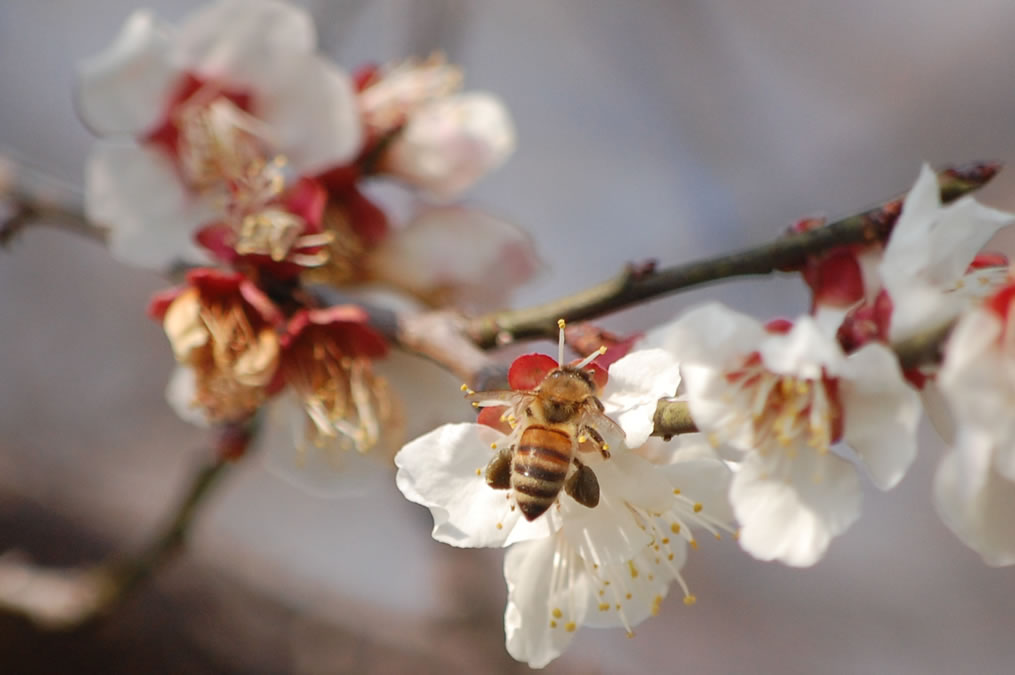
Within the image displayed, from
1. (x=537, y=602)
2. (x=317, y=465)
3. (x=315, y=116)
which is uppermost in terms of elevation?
(x=315, y=116)

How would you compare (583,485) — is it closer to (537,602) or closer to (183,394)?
(537,602)

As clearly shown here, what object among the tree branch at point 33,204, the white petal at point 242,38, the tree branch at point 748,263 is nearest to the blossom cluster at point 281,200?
the white petal at point 242,38

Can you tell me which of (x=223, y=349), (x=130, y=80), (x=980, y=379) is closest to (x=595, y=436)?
(x=980, y=379)

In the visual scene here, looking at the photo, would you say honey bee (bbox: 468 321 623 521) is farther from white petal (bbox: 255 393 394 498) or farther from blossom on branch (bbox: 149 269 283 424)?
white petal (bbox: 255 393 394 498)

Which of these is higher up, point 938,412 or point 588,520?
point 938,412

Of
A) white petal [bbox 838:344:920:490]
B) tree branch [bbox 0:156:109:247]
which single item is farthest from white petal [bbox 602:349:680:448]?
tree branch [bbox 0:156:109:247]

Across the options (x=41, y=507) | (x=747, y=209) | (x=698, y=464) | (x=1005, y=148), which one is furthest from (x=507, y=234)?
(x=1005, y=148)

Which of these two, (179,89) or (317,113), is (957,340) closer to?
(317,113)
